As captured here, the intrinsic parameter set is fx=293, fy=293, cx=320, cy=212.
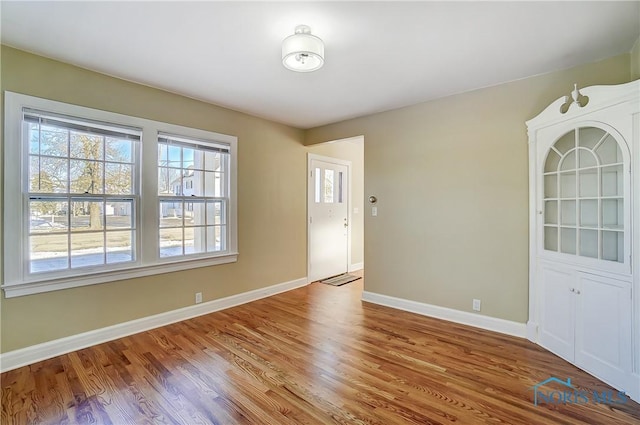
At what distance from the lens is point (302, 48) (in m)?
2.00

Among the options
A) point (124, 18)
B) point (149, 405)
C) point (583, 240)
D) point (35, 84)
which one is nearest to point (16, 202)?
point (35, 84)

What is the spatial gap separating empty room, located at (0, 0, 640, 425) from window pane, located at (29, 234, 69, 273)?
19mm

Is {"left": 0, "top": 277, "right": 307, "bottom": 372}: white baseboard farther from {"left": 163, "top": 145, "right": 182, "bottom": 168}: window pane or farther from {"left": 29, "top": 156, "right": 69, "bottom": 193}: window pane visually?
{"left": 163, "top": 145, "right": 182, "bottom": 168}: window pane

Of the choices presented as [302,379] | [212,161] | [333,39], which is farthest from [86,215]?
[333,39]

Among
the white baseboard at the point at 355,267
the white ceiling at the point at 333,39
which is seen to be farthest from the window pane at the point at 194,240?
the white baseboard at the point at 355,267

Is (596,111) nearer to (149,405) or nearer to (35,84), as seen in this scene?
(149,405)

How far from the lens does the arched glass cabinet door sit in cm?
215

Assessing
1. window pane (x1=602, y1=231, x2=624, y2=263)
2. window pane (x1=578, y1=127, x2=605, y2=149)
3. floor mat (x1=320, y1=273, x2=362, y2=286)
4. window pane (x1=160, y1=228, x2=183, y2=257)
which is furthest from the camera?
floor mat (x1=320, y1=273, x2=362, y2=286)

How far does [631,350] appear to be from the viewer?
6.42ft

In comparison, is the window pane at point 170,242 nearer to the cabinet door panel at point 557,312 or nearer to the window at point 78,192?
the window at point 78,192

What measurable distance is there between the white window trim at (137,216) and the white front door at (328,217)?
1.51 m

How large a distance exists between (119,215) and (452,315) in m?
3.70

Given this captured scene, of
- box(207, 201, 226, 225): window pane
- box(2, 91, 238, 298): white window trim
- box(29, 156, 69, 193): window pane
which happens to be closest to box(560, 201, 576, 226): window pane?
box(2, 91, 238, 298): white window trim

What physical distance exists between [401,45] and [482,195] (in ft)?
5.81
